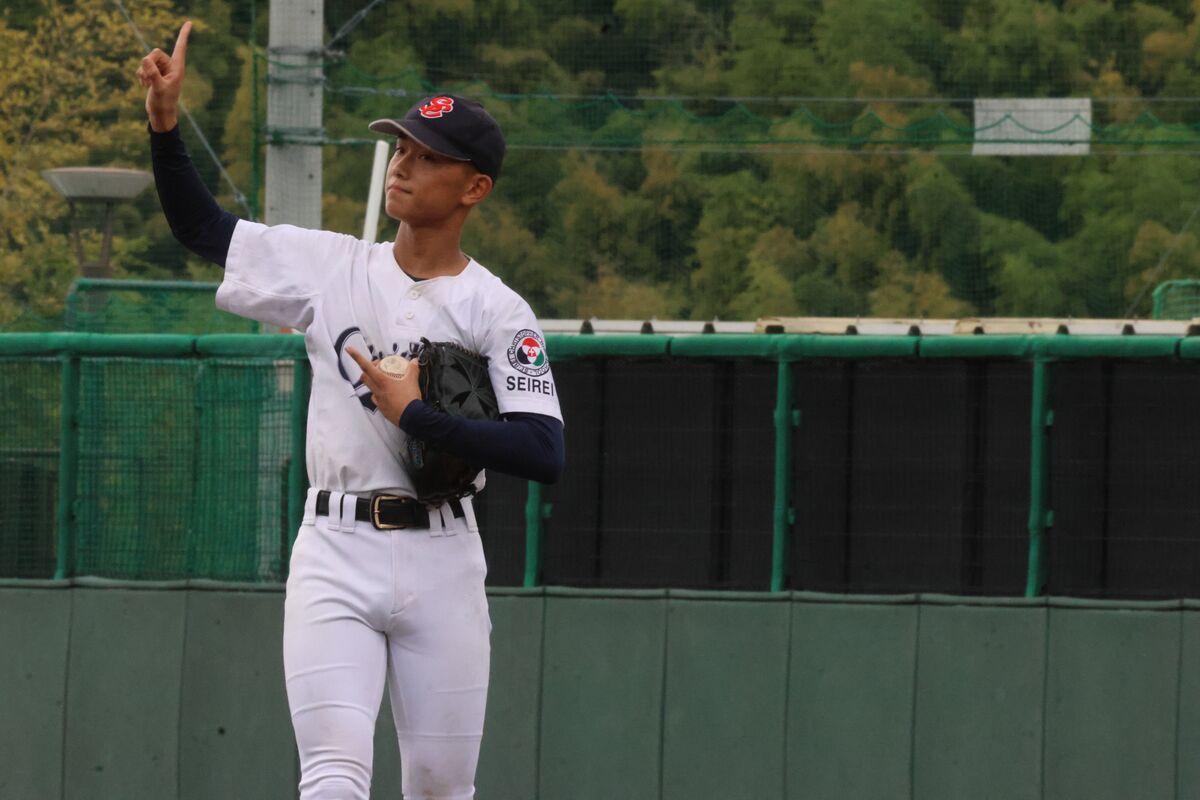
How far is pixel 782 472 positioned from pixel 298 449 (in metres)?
1.79

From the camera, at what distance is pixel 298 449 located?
6867 millimetres

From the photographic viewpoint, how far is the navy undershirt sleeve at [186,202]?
418 cm

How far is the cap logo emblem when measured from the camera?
4285 millimetres

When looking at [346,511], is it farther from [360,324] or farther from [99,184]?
[99,184]

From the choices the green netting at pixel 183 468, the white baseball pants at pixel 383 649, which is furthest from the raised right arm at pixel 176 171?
the green netting at pixel 183 468

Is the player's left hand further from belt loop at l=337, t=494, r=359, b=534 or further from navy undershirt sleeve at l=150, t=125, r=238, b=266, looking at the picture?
navy undershirt sleeve at l=150, t=125, r=238, b=266

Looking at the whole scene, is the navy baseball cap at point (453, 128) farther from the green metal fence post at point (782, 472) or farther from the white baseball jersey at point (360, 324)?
the green metal fence post at point (782, 472)

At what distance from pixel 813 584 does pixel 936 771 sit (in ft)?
2.53

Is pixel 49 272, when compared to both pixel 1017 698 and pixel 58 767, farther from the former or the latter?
pixel 1017 698

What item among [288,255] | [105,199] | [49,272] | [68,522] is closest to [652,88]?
[49,272]

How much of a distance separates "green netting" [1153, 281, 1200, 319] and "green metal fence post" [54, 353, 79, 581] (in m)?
10.0

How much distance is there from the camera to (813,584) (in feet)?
21.6

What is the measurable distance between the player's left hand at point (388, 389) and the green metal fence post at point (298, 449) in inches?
111

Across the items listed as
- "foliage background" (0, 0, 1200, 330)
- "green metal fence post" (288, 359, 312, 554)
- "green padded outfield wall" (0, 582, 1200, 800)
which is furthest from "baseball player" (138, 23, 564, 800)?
"foliage background" (0, 0, 1200, 330)
